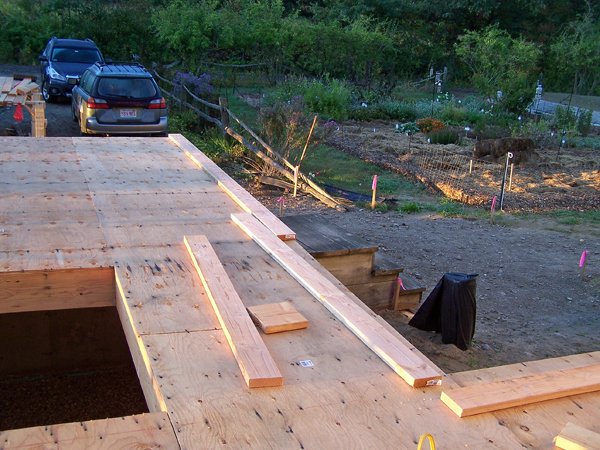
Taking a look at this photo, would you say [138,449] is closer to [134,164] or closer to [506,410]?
[506,410]

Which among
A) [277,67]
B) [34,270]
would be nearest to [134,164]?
[34,270]

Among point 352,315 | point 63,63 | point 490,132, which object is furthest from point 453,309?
point 63,63

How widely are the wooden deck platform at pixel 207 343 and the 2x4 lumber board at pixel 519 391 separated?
0.12ft

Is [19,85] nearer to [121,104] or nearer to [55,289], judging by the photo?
[121,104]

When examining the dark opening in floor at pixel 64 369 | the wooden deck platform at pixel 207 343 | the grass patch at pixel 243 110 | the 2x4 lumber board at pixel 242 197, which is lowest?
the dark opening in floor at pixel 64 369

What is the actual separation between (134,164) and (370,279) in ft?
8.86

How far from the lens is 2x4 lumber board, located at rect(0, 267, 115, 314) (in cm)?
412

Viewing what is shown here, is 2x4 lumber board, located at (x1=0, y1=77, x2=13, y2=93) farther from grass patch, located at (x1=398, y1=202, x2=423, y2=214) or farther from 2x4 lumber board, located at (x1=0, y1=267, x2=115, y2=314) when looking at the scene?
2x4 lumber board, located at (x1=0, y1=267, x2=115, y2=314)

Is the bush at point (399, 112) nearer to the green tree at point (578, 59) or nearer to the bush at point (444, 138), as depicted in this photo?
the bush at point (444, 138)

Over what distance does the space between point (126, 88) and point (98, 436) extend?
10.4 metres

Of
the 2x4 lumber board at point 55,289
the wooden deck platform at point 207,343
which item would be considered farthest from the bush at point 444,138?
the 2x4 lumber board at point 55,289

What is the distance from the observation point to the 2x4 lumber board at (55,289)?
13.5 ft

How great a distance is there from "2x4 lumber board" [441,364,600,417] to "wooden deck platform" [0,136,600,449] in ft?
0.12

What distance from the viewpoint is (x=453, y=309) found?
6.25 m
